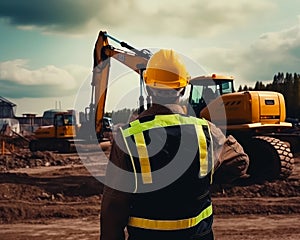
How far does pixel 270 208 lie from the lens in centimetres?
894

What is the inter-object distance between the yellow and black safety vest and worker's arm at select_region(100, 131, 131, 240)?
0.20ft

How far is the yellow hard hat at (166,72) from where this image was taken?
2562mm

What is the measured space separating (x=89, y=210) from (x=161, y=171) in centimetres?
674

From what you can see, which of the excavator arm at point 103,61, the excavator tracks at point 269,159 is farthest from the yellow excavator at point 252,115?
the excavator arm at point 103,61

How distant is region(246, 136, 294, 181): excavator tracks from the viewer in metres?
11.5

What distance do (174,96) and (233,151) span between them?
746 millimetres

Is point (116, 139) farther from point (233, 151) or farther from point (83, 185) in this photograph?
point (83, 185)

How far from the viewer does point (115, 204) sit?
2352 millimetres

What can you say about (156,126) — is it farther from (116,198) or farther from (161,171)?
(116,198)

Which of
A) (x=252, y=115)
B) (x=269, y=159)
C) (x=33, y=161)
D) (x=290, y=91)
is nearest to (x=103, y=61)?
(x=252, y=115)

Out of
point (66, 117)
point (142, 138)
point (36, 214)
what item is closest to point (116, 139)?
point (142, 138)

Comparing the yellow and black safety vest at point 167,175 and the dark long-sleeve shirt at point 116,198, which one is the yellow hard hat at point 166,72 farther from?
the dark long-sleeve shirt at point 116,198

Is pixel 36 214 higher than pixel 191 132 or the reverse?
the reverse

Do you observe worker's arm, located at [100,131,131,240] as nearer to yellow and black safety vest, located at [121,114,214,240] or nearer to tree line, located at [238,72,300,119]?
yellow and black safety vest, located at [121,114,214,240]
